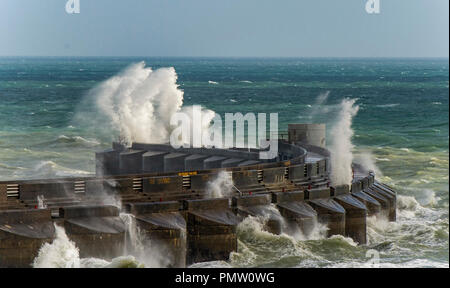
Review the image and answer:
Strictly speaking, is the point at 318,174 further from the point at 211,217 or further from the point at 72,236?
the point at 72,236

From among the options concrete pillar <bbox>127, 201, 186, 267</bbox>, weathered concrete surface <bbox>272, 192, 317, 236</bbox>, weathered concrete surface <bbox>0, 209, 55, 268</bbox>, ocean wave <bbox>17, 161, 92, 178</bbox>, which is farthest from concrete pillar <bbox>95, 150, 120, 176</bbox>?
weathered concrete surface <bbox>0, 209, 55, 268</bbox>

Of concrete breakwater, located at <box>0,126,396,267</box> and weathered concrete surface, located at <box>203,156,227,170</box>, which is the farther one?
weathered concrete surface, located at <box>203,156,227,170</box>

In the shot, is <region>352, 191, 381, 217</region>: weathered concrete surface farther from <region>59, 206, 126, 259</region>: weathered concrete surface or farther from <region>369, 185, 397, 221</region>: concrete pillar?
<region>59, 206, 126, 259</region>: weathered concrete surface

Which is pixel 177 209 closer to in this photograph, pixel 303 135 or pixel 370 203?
pixel 370 203

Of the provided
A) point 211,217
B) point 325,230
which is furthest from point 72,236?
point 325,230

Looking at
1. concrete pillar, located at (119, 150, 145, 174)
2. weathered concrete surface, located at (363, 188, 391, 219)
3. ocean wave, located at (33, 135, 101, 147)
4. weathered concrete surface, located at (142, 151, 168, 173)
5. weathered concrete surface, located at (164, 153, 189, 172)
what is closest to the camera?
weathered concrete surface, located at (363, 188, 391, 219)

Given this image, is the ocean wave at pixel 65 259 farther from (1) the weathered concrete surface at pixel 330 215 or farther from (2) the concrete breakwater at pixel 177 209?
(1) the weathered concrete surface at pixel 330 215

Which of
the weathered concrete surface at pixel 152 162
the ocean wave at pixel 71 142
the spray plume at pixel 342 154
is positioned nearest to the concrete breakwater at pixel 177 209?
the spray plume at pixel 342 154
